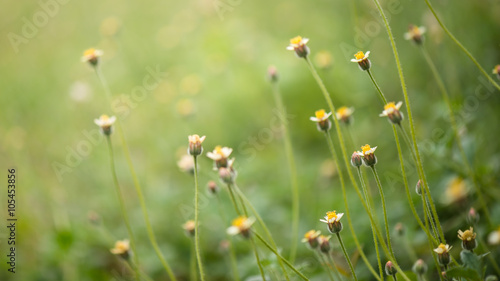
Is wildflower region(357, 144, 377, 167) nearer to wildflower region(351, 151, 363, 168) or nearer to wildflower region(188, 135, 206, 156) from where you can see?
wildflower region(351, 151, 363, 168)

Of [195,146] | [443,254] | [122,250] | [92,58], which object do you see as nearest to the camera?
[443,254]

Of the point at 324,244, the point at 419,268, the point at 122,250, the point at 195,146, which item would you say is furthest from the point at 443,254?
the point at 122,250

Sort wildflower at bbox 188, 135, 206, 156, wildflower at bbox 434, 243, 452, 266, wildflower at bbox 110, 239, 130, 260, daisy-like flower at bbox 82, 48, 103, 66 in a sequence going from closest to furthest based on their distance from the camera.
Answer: wildflower at bbox 434, 243, 452, 266 < wildflower at bbox 188, 135, 206, 156 < wildflower at bbox 110, 239, 130, 260 < daisy-like flower at bbox 82, 48, 103, 66

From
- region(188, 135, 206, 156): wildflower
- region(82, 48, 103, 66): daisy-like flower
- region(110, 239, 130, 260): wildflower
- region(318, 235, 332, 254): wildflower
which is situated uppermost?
region(82, 48, 103, 66): daisy-like flower

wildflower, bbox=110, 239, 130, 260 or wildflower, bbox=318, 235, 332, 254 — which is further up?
wildflower, bbox=110, 239, 130, 260

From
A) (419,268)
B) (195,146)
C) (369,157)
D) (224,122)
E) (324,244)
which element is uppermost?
(224,122)

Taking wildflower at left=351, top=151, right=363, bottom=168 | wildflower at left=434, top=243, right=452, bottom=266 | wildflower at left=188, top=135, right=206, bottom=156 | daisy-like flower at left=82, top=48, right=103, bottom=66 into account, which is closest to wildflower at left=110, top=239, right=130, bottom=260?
wildflower at left=188, top=135, right=206, bottom=156

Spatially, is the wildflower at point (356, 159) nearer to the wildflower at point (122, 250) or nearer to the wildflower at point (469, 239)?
the wildflower at point (469, 239)

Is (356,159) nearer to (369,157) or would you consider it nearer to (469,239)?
(369,157)

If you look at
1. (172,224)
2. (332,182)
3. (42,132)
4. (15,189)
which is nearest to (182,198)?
(172,224)
